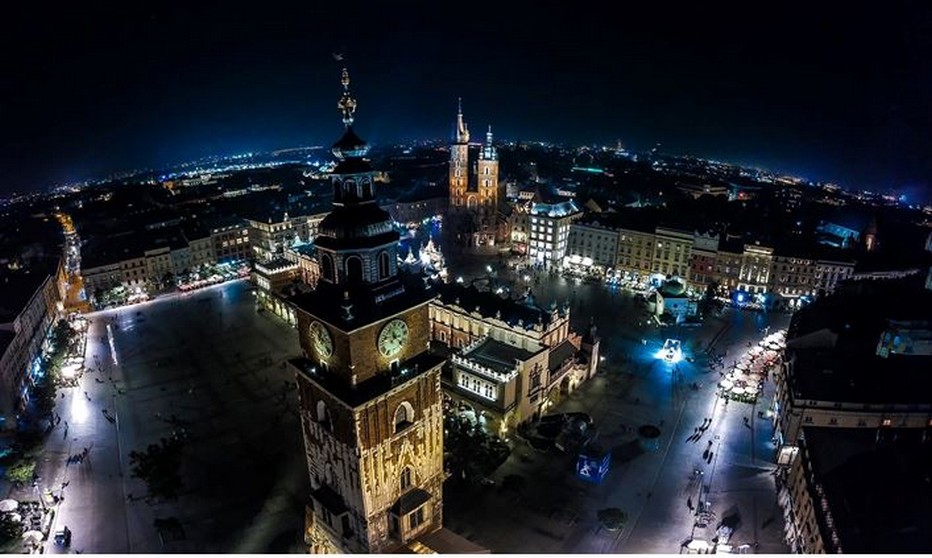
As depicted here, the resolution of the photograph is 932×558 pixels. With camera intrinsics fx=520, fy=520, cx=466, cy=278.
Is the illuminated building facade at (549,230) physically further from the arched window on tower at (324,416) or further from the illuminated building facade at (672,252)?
the arched window on tower at (324,416)

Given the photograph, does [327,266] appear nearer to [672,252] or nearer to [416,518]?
[416,518]

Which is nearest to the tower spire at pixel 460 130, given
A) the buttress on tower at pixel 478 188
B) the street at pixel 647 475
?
the buttress on tower at pixel 478 188

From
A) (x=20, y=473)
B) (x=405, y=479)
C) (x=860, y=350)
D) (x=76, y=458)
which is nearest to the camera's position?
(x=405, y=479)

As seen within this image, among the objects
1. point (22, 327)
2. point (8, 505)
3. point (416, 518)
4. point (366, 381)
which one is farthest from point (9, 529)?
point (366, 381)

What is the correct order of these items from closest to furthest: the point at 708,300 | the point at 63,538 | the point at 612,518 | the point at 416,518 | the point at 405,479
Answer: the point at 405,479, the point at 416,518, the point at 63,538, the point at 612,518, the point at 708,300

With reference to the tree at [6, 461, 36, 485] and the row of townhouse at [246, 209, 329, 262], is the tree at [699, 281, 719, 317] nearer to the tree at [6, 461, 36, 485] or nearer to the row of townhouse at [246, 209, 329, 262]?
the row of townhouse at [246, 209, 329, 262]

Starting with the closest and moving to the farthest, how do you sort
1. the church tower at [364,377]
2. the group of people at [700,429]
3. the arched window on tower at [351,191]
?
the church tower at [364,377] < the arched window on tower at [351,191] < the group of people at [700,429]
